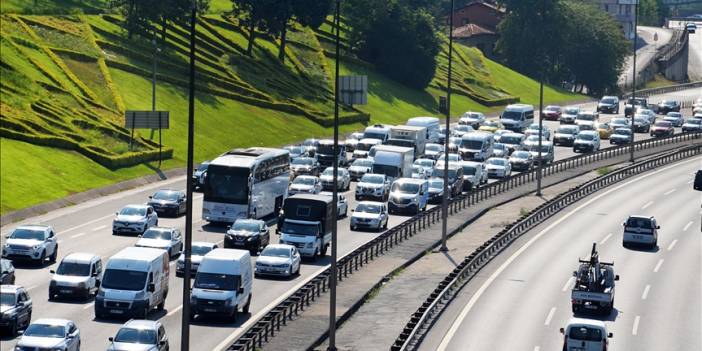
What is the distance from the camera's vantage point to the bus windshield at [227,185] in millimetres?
75062

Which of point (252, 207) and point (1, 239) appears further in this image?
point (252, 207)

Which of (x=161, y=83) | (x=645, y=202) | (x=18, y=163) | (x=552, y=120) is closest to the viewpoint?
(x=18, y=163)

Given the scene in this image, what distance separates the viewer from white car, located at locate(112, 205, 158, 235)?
7181cm

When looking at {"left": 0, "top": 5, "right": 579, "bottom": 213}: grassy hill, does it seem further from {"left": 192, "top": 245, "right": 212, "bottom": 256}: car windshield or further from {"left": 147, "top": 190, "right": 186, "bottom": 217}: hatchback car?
{"left": 192, "top": 245, "right": 212, "bottom": 256}: car windshield

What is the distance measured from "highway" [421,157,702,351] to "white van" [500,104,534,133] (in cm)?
4307

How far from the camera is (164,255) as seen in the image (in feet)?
178

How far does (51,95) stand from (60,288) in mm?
49759

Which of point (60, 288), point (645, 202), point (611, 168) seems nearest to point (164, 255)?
point (60, 288)

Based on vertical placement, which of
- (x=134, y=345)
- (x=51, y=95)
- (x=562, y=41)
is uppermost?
(x=562, y=41)

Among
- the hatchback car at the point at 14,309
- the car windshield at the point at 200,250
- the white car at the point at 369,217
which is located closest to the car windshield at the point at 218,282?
the hatchback car at the point at 14,309

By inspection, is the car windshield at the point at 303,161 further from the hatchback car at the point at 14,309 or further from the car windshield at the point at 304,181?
the hatchback car at the point at 14,309

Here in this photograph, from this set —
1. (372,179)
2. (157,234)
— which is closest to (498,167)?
(372,179)

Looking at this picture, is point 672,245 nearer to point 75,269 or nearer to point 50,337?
point 75,269

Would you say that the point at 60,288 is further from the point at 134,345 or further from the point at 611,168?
the point at 611,168
